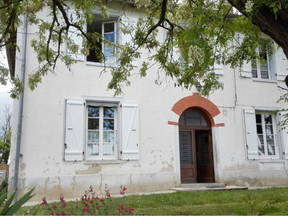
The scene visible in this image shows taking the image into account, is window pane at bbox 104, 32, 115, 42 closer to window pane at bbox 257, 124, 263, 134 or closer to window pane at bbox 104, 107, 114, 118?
window pane at bbox 104, 107, 114, 118

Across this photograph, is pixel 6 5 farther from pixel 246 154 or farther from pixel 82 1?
pixel 246 154

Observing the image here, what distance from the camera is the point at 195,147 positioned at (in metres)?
10.7

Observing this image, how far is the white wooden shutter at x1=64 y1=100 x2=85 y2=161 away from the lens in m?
8.30

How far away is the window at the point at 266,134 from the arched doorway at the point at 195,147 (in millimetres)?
2021

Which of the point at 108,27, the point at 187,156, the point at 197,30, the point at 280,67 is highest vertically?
the point at 108,27

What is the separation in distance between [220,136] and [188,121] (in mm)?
1264

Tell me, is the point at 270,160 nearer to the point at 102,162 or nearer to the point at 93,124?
the point at 102,162

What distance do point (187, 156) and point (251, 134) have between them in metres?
2.52

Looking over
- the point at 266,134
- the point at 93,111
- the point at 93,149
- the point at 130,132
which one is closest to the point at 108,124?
the point at 93,111

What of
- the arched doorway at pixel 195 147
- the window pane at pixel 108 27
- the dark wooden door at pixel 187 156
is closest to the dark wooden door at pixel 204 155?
the arched doorway at pixel 195 147

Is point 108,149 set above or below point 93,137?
below

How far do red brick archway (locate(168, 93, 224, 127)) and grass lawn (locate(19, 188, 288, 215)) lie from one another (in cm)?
302

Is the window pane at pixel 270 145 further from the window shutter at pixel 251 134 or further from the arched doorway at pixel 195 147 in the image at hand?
the arched doorway at pixel 195 147

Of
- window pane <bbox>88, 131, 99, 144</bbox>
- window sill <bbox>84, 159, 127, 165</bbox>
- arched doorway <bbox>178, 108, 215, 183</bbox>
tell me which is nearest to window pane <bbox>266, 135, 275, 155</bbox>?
arched doorway <bbox>178, 108, 215, 183</bbox>
